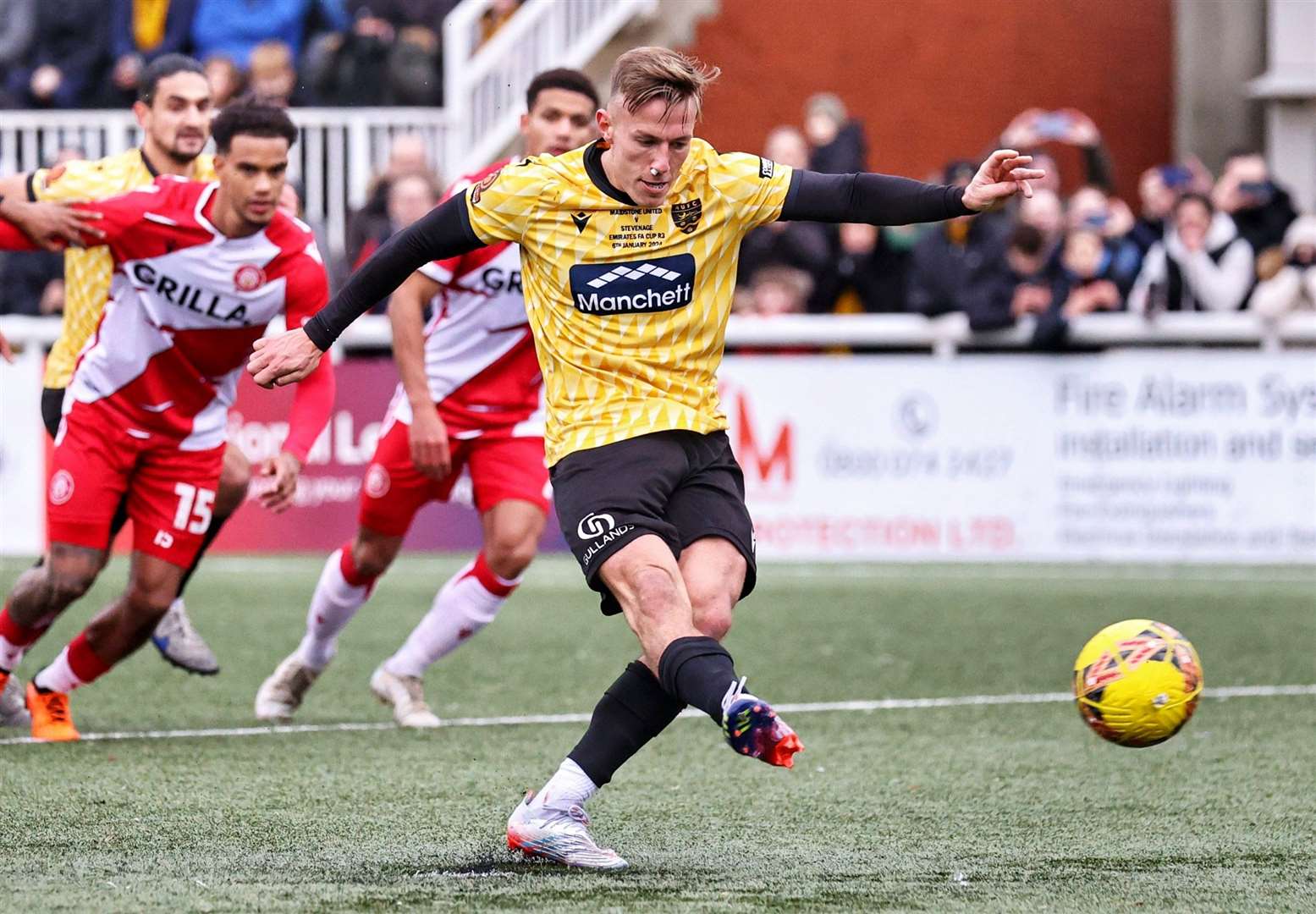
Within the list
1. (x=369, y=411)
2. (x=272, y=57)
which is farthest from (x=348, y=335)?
(x=272, y=57)

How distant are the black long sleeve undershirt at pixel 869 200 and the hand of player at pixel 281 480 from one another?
89.2 inches

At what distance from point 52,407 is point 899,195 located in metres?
3.91

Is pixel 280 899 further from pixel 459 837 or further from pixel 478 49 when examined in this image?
pixel 478 49

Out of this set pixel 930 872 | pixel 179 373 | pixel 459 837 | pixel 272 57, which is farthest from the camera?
pixel 272 57

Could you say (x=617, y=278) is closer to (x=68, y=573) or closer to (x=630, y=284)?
(x=630, y=284)

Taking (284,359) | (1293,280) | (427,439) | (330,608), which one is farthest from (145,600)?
(1293,280)

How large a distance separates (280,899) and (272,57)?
1251 cm

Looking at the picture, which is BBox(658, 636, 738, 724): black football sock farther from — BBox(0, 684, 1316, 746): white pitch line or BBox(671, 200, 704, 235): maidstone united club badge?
BBox(0, 684, 1316, 746): white pitch line

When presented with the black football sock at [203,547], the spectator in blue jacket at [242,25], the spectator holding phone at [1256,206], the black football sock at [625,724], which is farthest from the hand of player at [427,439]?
the spectator in blue jacket at [242,25]

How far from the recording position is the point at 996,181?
5.47 metres

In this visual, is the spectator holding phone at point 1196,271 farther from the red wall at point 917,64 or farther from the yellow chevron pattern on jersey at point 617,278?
the yellow chevron pattern on jersey at point 617,278

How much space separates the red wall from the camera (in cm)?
1927

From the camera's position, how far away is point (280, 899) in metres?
4.71

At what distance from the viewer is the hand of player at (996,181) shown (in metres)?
5.41
